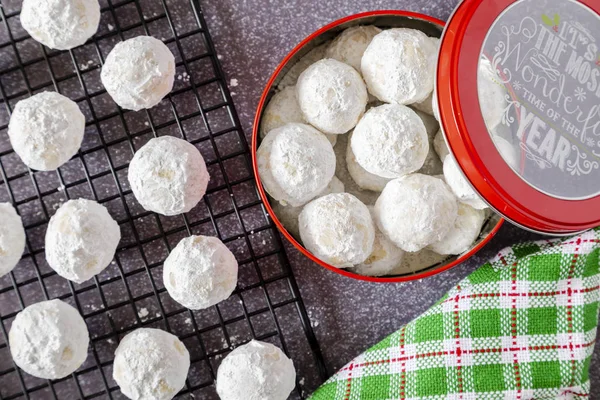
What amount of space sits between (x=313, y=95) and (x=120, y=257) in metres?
0.46

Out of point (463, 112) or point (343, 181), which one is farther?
point (343, 181)

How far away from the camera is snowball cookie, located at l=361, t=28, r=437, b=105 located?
3.52ft

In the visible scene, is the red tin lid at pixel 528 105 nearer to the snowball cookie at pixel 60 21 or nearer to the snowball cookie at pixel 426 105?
the snowball cookie at pixel 426 105

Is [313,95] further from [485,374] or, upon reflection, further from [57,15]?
[485,374]

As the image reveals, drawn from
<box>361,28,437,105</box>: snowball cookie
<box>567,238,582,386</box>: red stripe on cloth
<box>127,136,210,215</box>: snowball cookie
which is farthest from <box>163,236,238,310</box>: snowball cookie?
<box>567,238,582,386</box>: red stripe on cloth

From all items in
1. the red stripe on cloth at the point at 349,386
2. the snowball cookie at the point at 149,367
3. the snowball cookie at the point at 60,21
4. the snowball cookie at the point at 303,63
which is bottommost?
the red stripe on cloth at the point at 349,386

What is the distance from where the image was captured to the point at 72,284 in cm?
118

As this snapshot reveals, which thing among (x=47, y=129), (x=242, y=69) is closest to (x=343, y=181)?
(x=242, y=69)

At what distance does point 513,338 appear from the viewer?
1.13 m

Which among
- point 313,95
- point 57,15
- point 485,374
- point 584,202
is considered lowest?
point 485,374

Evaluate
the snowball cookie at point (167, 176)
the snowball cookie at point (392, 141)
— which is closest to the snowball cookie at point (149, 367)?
the snowball cookie at point (167, 176)

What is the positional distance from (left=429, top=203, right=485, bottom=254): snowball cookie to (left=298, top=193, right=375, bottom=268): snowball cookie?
0.13 meters

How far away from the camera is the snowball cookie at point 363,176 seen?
45.5 inches

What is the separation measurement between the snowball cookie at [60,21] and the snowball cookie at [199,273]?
1.26ft
